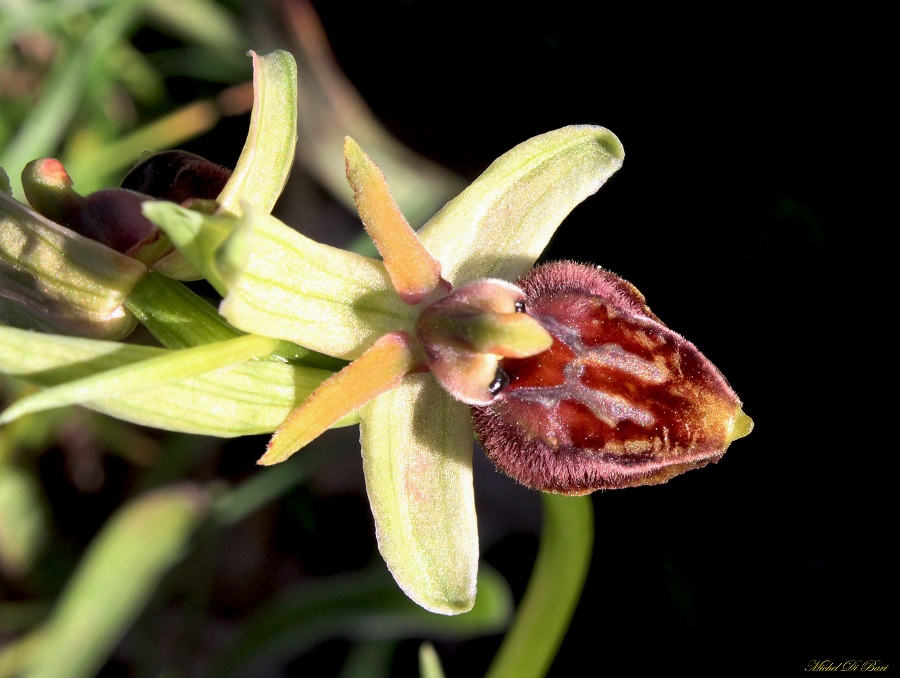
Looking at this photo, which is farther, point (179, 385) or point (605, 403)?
point (605, 403)

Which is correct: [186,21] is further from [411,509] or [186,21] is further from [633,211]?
[411,509]

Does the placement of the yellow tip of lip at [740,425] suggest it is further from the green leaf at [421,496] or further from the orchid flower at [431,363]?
the green leaf at [421,496]

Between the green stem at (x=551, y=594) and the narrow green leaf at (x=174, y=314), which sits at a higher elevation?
the narrow green leaf at (x=174, y=314)

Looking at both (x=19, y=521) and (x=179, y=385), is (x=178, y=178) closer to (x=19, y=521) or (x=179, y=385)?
(x=179, y=385)

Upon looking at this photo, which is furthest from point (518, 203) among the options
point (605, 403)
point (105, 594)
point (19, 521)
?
point (19, 521)

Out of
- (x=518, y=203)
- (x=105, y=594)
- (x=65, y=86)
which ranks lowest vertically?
(x=105, y=594)

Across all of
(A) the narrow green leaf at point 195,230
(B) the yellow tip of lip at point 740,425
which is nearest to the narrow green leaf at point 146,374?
(A) the narrow green leaf at point 195,230

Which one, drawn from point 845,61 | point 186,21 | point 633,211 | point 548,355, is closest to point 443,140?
point 633,211
